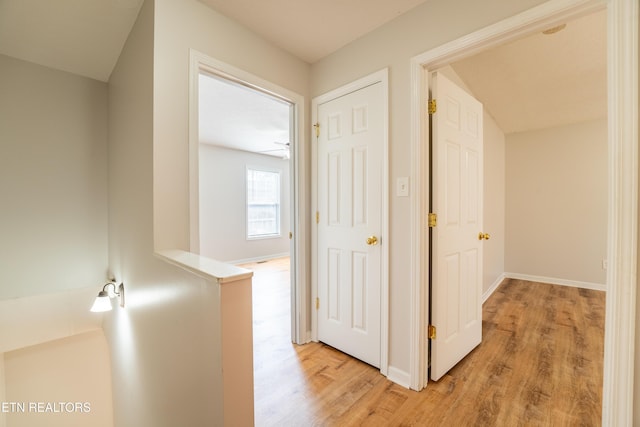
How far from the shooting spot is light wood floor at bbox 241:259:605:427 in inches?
59.4

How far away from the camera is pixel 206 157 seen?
17.4 feet

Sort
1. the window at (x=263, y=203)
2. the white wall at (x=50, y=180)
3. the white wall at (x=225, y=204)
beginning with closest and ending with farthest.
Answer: the white wall at (x=50, y=180), the white wall at (x=225, y=204), the window at (x=263, y=203)

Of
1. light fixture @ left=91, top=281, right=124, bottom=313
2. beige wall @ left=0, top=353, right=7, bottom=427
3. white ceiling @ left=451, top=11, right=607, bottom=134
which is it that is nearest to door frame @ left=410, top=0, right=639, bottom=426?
white ceiling @ left=451, top=11, right=607, bottom=134

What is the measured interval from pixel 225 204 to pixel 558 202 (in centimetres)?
605

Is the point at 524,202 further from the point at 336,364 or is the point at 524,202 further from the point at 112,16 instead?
the point at 112,16

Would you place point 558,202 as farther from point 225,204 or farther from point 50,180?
point 50,180

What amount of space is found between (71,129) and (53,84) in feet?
1.30

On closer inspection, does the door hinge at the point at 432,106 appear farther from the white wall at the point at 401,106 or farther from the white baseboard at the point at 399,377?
the white baseboard at the point at 399,377

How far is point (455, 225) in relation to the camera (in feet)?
6.54

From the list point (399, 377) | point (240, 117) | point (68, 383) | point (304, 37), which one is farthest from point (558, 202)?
point (68, 383)

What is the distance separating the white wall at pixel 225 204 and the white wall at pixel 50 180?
261 cm

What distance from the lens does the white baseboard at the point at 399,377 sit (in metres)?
1.76

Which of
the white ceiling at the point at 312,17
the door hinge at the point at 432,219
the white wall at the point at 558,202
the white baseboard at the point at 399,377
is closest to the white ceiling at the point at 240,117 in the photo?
the white ceiling at the point at 312,17

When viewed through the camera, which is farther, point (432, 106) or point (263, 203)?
point (263, 203)
